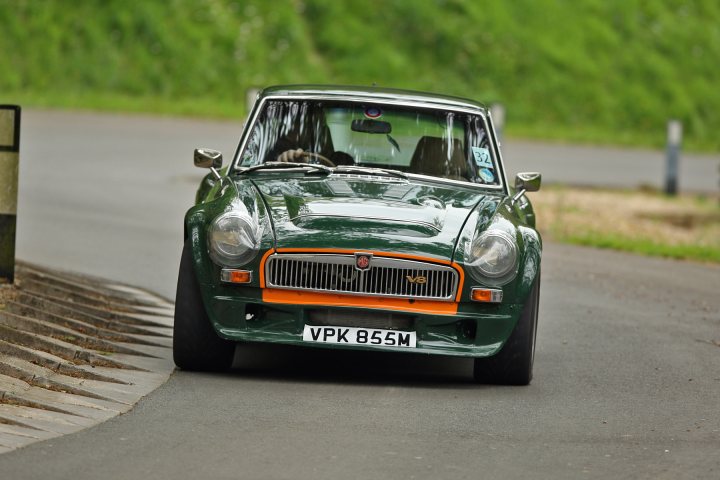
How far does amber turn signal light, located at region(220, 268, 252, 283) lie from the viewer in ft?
25.1

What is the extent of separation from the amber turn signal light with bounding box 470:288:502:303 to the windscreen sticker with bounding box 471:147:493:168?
5.24ft

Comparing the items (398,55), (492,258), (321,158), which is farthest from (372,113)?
(398,55)

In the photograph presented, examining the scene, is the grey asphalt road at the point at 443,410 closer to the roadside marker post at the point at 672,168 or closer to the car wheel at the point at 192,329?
the car wheel at the point at 192,329

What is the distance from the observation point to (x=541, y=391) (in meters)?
7.85

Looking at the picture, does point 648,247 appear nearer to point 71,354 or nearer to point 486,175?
point 486,175

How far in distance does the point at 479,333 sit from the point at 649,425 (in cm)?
111

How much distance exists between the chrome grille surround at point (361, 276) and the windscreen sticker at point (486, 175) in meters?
1.50

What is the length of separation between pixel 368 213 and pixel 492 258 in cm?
69

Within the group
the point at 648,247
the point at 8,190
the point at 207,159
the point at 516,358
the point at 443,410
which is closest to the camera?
the point at 443,410

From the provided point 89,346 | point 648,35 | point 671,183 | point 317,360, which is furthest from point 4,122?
point 648,35

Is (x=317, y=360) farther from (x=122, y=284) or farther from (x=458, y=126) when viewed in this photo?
(x=122, y=284)

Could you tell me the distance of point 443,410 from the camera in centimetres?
718

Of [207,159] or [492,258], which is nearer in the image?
[492,258]

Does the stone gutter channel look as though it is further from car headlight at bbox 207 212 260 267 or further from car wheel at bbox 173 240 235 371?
car headlight at bbox 207 212 260 267
